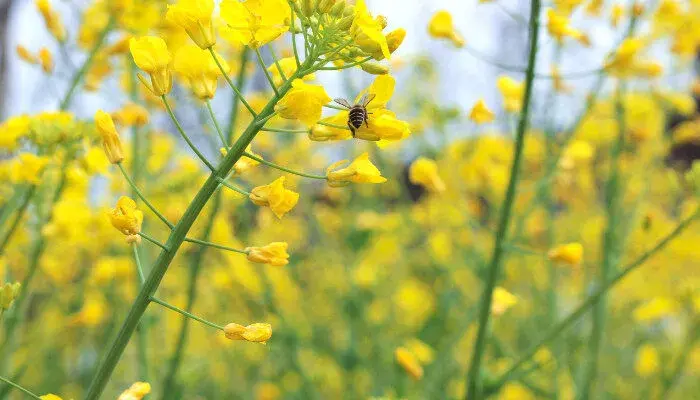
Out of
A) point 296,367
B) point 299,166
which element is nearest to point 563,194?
point 299,166

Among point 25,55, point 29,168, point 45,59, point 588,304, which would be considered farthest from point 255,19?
point 25,55

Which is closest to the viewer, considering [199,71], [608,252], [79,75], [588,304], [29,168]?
[199,71]

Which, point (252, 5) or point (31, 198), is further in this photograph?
point (31, 198)

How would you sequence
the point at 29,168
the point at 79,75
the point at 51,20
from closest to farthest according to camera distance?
the point at 29,168 → the point at 79,75 → the point at 51,20

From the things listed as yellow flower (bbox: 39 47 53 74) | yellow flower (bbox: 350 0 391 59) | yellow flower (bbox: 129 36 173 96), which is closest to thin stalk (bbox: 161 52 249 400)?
yellow flower (bbox: 39 47 53 74)

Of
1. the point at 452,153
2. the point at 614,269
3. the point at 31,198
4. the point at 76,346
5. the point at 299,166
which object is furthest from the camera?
the point at 299,166

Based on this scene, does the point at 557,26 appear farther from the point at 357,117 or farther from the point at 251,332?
the point at 251,332

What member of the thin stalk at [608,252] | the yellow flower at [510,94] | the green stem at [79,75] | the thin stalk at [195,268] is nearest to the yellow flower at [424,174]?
Result: the yellow flower at [510,94]

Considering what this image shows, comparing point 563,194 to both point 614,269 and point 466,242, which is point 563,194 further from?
point 614,269
